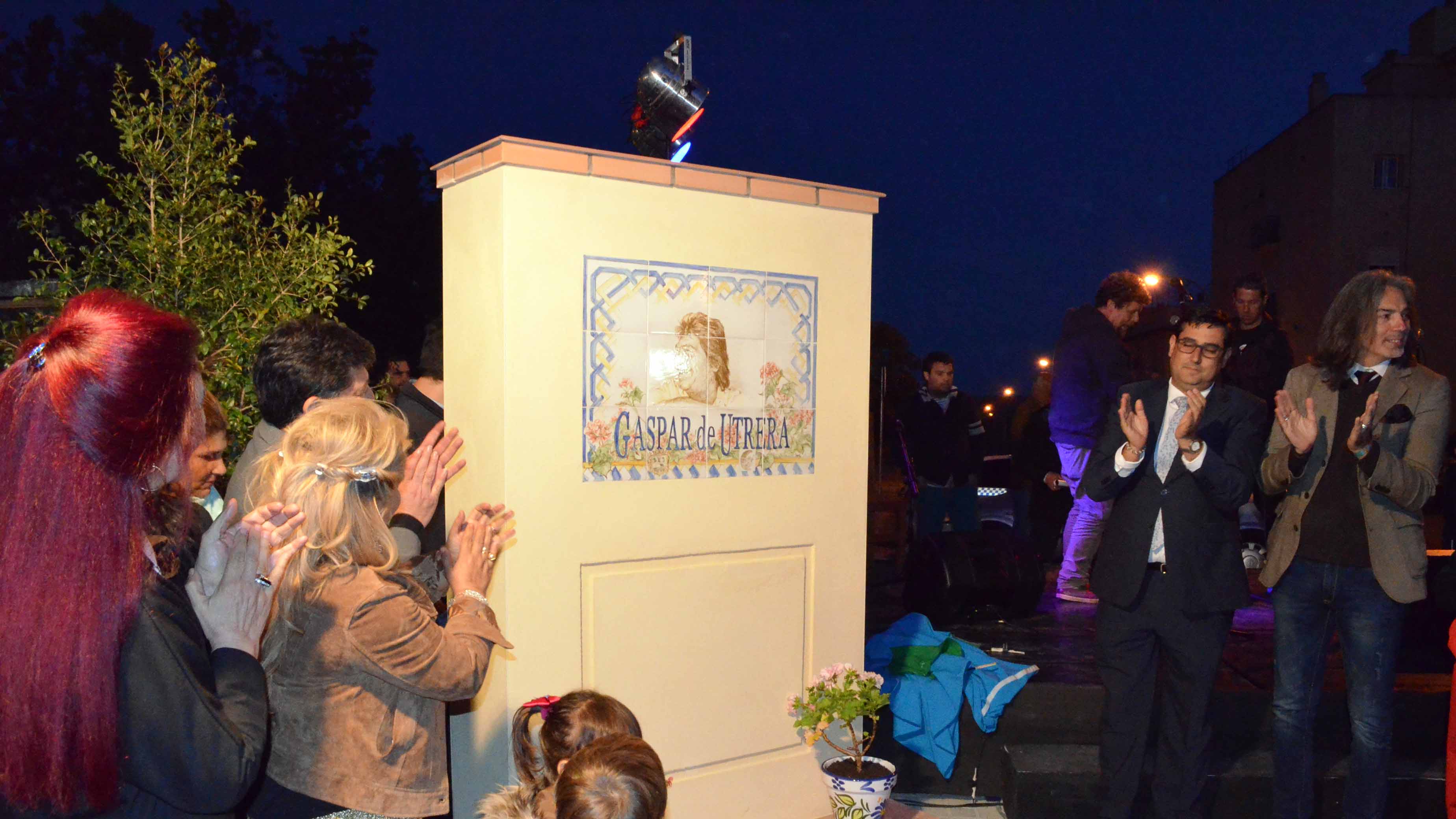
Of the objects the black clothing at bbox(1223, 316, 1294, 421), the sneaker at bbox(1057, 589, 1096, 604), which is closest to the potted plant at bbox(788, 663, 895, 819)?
the sneaker at bbox(1057, 589, 1096, 604)

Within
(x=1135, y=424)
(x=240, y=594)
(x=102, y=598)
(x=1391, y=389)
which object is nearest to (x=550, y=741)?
(x=240, y=594)

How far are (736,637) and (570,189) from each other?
1495 millimetres

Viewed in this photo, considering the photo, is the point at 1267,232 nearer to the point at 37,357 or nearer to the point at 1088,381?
the point at 1088,381

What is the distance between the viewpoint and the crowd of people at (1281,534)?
2.79 m

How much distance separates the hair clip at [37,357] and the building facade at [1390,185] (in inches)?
888

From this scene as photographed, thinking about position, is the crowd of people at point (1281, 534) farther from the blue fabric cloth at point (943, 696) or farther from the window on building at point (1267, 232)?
the window on building at point (1267, 232)

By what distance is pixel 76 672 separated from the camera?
1068mm

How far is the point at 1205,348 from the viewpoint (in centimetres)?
296

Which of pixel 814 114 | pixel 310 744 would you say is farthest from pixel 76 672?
pixel 814 114

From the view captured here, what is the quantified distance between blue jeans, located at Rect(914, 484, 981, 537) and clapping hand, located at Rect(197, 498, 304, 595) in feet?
14.9

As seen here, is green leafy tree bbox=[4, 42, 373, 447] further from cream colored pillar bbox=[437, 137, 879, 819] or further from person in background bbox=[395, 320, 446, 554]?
cream colored pillar bbox=[437, 137, 879, 819]

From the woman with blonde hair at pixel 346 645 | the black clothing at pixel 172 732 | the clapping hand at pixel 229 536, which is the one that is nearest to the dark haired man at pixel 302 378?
the woman with blonde hair at pixel 346 645

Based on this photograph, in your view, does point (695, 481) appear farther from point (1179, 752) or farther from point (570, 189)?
point (1179, 752)

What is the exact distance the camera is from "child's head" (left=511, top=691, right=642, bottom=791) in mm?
1876
